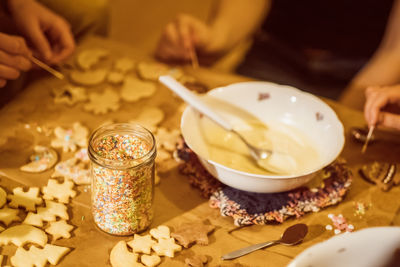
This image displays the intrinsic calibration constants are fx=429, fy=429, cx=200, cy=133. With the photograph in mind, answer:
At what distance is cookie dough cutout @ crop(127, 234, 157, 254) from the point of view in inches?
32.5

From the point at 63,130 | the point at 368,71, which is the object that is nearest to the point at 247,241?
the point at 63,130

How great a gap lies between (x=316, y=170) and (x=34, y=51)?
0.88 metres

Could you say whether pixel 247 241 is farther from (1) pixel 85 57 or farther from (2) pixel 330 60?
(2) pixel 330 60

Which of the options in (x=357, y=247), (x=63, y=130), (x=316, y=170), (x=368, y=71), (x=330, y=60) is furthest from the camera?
(x=330, y=60)

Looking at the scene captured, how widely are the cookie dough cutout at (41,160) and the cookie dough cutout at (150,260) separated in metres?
0.34

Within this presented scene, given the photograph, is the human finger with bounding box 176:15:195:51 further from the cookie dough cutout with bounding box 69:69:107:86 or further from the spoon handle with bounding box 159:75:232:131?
the spoon handle with bounding box 159:75:232:131

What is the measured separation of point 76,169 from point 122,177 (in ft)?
0.85

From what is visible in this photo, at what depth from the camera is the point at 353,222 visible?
936 mm

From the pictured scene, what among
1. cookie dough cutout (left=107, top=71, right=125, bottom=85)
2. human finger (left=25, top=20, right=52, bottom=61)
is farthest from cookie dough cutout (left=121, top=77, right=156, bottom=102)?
human finger (left=25, top=20, right=52, bottom=61)

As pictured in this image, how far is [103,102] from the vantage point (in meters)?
1.21

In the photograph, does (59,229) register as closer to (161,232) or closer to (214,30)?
(161,232)

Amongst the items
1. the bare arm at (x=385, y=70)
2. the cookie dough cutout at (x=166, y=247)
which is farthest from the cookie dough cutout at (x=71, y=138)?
the bare arm at (x=385, y=70)

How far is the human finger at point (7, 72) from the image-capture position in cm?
108

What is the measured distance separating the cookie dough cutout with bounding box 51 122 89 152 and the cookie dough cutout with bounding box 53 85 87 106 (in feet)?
0.37
